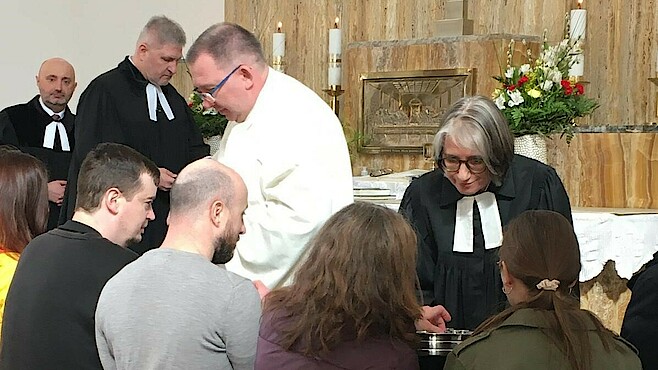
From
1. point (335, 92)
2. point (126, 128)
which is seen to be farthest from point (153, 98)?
point (335, 92)

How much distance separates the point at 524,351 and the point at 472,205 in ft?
3.76

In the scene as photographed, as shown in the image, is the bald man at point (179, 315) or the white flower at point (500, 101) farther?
the white flower at point (500, 101)

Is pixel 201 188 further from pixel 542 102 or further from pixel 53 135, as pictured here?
pixel 53 135

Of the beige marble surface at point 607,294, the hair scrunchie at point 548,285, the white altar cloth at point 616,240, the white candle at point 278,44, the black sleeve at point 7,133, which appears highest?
the white candle at point 278,44

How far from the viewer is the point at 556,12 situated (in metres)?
6.47

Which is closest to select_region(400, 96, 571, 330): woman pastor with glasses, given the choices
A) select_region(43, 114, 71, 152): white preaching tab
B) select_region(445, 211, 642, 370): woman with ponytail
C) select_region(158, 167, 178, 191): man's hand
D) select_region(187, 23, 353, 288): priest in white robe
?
select_region(187, 23, 353, 288): priest in white robe

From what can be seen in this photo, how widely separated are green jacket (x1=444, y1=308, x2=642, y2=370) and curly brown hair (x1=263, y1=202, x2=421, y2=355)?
0.14 metres

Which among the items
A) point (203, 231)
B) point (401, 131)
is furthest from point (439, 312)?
point (401, 131)

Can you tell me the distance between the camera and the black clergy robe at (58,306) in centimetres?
269

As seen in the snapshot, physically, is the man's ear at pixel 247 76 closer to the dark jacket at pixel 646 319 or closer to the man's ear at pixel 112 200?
the man's ear at pixel 112 200

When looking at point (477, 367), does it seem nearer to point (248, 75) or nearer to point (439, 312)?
point (439, 312)

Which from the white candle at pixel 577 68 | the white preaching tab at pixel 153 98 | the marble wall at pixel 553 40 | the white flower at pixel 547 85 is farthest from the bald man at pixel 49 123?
the white candle at pixel 577 68

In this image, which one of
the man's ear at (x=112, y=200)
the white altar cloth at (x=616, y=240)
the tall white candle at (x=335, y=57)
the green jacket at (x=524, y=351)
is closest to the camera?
the green jacket at (x=524, y=351)

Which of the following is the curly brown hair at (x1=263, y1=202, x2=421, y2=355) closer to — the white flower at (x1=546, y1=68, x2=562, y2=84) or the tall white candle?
the white flower at (x1=546, y1=68, x2=562, y2=84)
